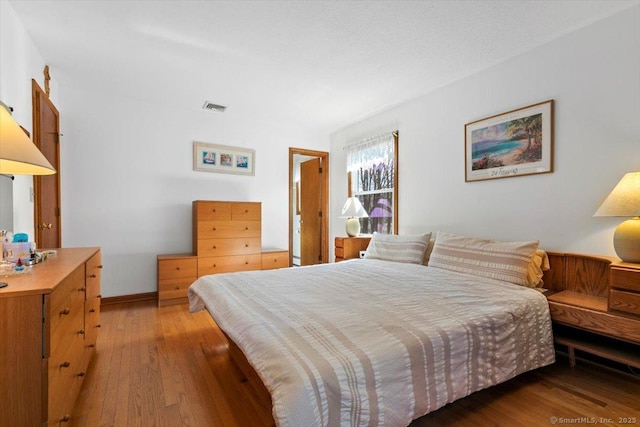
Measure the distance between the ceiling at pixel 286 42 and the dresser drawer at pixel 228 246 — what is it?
175 cm

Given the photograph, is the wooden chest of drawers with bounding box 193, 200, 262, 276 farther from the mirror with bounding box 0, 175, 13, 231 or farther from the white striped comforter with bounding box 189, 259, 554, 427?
the mirror with bounding box 0, 175, 13, 231

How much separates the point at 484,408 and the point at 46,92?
4265 millimetres

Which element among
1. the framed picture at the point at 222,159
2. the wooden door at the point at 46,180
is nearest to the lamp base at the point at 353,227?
the framed picture at the point at 222,159

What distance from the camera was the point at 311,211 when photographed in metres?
5.40

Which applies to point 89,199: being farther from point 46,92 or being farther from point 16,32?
point 16,32

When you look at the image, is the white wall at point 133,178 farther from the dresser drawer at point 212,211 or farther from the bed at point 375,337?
the bed at point 375,337

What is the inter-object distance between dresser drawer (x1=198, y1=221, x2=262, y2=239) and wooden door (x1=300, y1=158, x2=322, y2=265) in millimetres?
1417

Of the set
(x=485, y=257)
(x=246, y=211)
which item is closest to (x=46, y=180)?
(x=246, y=211)

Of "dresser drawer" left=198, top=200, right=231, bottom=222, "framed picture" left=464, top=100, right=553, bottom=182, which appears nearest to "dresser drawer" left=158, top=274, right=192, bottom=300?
"dresser drawer" left=198, top=200, right=231, bottom=222

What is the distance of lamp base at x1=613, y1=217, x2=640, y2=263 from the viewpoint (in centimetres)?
183

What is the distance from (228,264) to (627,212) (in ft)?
12.0

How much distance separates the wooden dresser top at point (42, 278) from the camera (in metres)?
1.05

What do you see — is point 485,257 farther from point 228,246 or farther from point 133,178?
point 133,178

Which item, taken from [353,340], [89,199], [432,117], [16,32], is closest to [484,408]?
[353,340]
